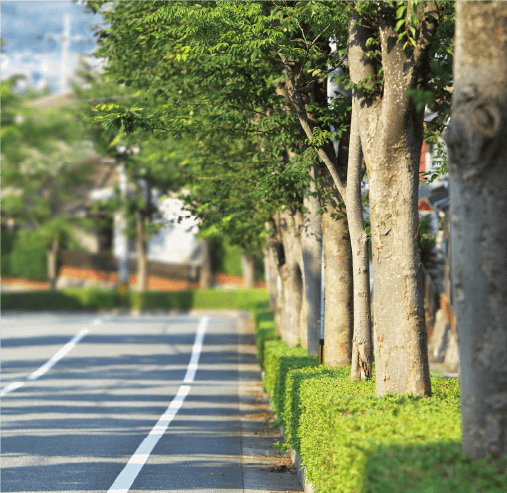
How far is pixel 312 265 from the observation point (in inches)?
447

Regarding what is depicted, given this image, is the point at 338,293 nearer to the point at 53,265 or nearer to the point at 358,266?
the point at 358,266

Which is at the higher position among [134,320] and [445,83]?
[445,83]

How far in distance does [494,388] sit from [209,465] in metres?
5.18

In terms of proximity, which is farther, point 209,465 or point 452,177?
point 209,465

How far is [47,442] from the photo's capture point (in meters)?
9.12

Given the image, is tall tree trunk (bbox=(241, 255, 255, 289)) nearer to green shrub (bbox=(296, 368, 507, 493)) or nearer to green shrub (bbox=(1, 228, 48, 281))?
green shrub (bbox=(1, 228, 48, 281))

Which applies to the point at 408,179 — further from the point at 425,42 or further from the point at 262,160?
the point at 262,160

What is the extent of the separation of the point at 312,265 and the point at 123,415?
4.08 metres

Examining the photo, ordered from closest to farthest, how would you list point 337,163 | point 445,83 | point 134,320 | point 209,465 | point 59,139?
point 445,83 → point 209,465 → point 337,163 → point 134,320 → point 59,139

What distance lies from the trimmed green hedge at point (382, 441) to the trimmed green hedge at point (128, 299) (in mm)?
31217

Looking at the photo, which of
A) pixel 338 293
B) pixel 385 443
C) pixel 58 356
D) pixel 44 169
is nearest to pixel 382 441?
pixel 385 443

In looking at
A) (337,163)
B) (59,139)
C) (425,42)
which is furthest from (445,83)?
(59,139)

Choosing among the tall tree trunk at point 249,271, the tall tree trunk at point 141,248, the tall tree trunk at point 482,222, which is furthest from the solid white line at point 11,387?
the tall tree trunk at point 249,271

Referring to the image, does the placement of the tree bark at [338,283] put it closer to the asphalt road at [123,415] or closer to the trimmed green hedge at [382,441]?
the trimmed green hedge at [382,441]
